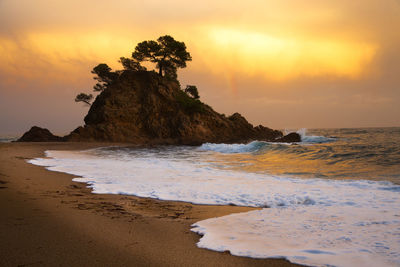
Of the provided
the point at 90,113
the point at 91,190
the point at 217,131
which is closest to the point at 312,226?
the point at 91,190

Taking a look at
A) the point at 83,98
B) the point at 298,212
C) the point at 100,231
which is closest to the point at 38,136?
the point at 83,98

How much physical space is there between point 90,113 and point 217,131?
1928 centimetres

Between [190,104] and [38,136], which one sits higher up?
[190,104]

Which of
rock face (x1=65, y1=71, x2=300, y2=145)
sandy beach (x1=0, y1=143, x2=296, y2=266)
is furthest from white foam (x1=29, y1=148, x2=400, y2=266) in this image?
rock face (x1=65, y1=71, x2=300, y2=145)

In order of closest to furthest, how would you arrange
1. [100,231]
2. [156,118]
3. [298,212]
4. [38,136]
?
[100,231] < [298,212] < [38,136] < [156,118]

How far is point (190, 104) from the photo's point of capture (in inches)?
1703

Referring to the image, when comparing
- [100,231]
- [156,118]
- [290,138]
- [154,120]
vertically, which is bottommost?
[100,231]

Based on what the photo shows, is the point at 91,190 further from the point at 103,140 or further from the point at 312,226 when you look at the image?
the point at 103,140

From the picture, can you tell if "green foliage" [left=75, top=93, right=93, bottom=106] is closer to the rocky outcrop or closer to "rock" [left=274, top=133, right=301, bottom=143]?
the rocky outcrop

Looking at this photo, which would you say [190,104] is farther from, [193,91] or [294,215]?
[294,215]

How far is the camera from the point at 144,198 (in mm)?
6242

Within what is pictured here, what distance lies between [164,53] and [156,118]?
1088 cm

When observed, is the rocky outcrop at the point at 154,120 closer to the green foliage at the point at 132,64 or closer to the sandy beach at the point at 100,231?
the green foliage at the point at 132,64

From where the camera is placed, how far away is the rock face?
3906 cm
